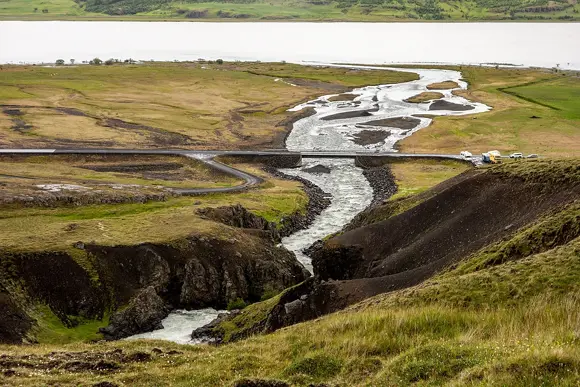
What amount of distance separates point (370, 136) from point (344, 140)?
8.07 meters

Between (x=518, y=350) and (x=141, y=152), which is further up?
(x=518, y=350)

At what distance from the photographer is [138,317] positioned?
189 ft

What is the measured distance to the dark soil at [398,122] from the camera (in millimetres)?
164500

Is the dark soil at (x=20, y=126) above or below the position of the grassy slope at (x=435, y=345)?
below

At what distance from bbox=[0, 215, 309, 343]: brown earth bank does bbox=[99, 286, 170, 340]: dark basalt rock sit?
0.09 metres

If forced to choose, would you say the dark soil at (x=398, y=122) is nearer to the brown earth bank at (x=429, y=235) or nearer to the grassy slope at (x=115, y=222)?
the grassy slope at (x=115, y=222)

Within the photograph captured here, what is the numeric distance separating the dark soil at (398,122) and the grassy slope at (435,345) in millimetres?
132014

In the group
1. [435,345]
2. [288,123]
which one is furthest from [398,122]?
[435,345]

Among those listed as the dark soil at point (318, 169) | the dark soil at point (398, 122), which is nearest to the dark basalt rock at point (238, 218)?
the dark soil at point (318, 169)

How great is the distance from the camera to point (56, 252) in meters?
62.1

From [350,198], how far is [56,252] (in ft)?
180

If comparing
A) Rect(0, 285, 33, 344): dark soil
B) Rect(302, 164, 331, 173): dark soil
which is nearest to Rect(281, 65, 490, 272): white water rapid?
Rect(302, 164, 331, 173): dark soil

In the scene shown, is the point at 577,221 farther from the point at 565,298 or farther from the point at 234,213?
the point at 234,213

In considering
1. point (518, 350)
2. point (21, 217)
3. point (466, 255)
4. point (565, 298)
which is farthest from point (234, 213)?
point (518, 350)
